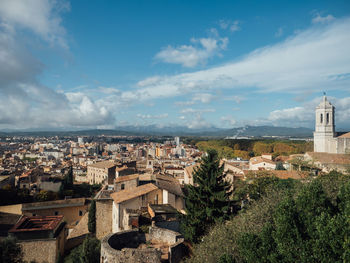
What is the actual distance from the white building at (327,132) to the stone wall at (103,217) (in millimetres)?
37276

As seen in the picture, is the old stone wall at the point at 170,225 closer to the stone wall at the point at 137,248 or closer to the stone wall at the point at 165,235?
the stone wall at the point at 165,235

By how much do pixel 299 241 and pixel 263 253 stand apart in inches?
42.3

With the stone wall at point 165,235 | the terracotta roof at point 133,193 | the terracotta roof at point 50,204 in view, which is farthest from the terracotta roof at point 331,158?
the terracotta roof at point 50,204

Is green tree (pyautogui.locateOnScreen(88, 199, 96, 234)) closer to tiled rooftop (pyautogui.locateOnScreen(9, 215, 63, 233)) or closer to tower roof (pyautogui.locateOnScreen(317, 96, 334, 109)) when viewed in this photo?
tiled rooftop (pyautogui.locateOnScreen(9, 215, 63, 233))

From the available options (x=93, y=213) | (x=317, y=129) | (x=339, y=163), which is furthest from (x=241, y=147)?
(x=93, y=213)

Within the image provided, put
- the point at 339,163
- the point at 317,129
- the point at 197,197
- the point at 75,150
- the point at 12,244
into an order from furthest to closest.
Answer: the point at 75,150 < the point at 317,129 < the point at 339,163 < the point at 197,197 < the point at 12,244

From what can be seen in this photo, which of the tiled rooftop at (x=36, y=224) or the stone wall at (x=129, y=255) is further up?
the stone wall at (x=129, y=255)

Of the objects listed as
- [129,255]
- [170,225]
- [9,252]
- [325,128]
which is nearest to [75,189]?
→ [9,252]

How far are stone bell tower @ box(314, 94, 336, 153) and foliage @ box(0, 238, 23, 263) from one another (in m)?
43.8

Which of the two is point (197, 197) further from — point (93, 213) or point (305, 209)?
point (93, 213)

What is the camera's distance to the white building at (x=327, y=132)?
4022 centimetres

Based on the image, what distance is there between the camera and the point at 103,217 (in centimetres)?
1978

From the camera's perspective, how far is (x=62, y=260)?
17062mm

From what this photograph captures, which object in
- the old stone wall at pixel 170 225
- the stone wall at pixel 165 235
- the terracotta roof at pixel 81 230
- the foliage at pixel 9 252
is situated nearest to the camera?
the foliage at pixel 9 252
